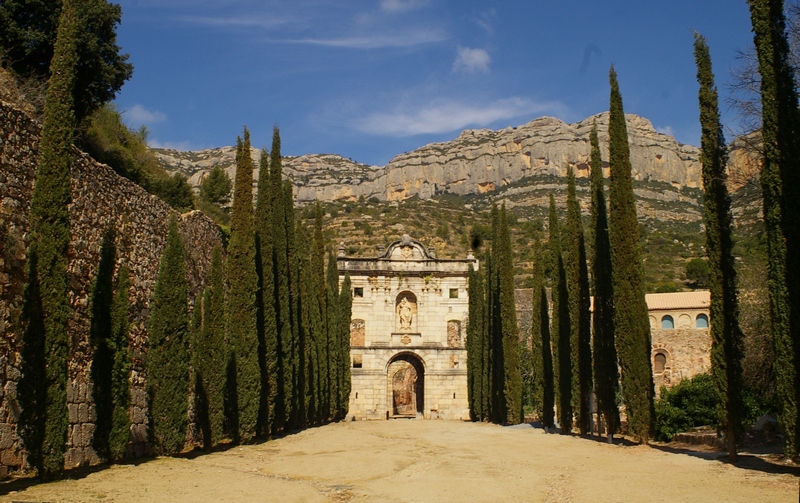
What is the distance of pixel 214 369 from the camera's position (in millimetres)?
14492

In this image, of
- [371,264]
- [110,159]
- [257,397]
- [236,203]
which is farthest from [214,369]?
[371,264]

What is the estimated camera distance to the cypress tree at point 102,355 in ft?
35.1

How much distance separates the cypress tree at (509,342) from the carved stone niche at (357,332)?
13.4m

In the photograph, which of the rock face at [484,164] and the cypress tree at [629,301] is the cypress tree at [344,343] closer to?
the cypress tree at [629,301]

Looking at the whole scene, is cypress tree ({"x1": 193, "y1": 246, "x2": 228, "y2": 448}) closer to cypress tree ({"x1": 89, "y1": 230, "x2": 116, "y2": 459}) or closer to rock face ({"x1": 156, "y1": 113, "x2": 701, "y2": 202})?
cypress tree ({"x1": 89, "y1": 230, "x2": 116, "y2": 459})

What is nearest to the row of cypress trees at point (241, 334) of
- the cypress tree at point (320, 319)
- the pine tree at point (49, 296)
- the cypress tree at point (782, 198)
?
the cypress tree at point (320, 319)

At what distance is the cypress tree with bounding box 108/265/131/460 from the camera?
10828 mm

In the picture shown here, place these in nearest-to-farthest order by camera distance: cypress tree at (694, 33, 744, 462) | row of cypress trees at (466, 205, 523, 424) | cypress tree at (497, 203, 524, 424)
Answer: cypress tree at (694, 33, 744, 462)
cypress tree at (497, 203, 524, 424)
row of cypress trees at (466, 205, 523, 424)

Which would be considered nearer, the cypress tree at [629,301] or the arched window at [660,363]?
the cypress tree at [629,301]

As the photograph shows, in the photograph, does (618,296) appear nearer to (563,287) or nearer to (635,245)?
(635,245)

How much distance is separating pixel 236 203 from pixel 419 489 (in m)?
8.81

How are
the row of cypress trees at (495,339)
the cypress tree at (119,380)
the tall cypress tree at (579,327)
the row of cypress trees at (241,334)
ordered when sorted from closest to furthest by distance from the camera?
the cypress tree at (119,380)
the row of cypress trees at (241,334)
the tall cypress tree at (579,327)
the row of cypress trees at (495,339)

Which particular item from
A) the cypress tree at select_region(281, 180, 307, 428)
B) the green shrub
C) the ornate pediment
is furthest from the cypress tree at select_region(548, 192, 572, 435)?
the ornate pediment

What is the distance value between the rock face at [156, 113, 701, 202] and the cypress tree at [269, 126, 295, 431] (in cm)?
7916
